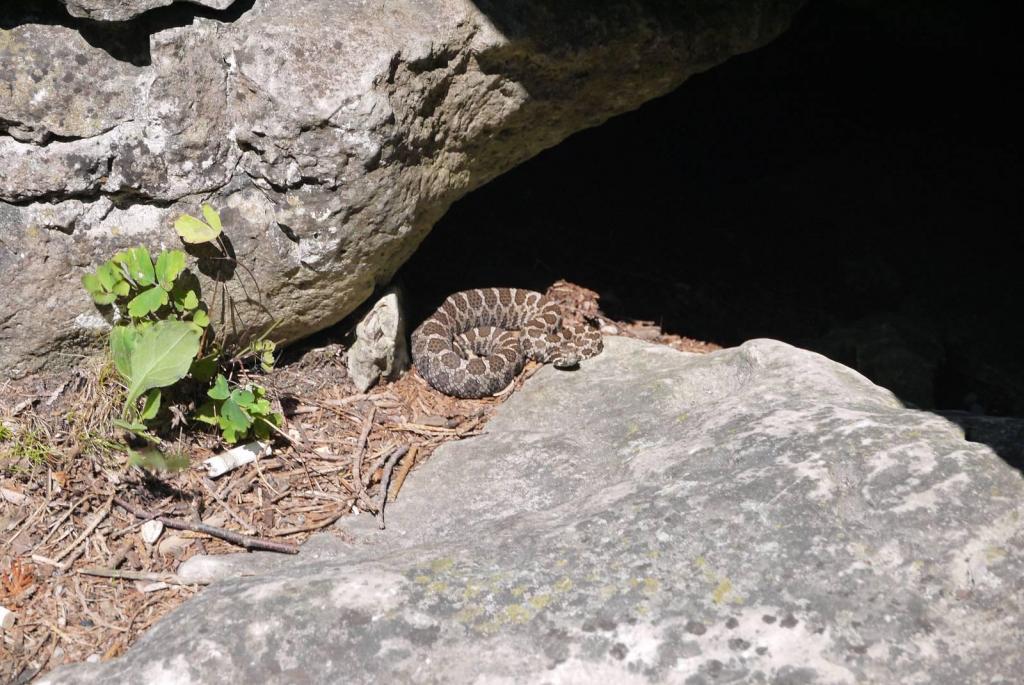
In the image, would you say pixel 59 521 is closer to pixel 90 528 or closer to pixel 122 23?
pixel 90 528

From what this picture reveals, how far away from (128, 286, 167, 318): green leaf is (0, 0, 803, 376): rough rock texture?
26 cm

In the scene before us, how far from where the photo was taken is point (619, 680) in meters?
2.92

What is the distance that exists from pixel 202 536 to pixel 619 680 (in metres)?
2.23

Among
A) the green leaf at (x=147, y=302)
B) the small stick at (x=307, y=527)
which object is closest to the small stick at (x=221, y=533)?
the small stick at (x=307, y=527)

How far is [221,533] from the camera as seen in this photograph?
4.31m

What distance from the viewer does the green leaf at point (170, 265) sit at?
4.45 metres

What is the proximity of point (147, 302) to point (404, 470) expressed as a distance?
145 cm

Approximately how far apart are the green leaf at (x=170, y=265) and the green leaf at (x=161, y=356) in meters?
0.22

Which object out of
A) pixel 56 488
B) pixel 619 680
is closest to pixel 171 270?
pixel 56 488

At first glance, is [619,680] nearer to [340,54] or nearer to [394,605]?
[394,605]

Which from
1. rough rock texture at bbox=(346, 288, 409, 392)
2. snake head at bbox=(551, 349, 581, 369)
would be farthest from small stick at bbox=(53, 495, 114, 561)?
snake head at bbox=(551, 349, 581, 369)

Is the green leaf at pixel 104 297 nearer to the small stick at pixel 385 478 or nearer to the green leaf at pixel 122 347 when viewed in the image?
the green leaf at pixel 122 347

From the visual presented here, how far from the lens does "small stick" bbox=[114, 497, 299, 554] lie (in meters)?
4.21

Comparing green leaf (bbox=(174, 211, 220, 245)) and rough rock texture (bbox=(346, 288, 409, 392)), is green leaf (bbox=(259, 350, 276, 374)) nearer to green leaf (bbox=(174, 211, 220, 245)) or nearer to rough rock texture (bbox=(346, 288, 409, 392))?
rough rock texture (bbox=(346, 288, 409, 392))
